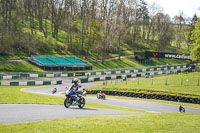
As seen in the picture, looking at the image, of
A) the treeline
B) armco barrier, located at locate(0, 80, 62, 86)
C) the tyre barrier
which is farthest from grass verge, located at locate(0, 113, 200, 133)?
the treeline

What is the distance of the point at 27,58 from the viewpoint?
58719 mm

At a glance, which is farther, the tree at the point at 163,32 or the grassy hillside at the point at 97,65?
the tree at the point at 163,32

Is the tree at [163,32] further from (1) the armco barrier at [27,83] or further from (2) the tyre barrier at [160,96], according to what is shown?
(2) the tyre barrier at [160,96]

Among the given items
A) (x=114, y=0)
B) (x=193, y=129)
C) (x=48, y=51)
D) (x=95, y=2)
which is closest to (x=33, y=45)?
(x=48, y=51)

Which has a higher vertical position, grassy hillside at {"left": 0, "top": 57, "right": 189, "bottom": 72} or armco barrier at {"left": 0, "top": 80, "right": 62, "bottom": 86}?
grassy hillside at {"left": 0, "top": 57, "right": 189, "bottom": 72}

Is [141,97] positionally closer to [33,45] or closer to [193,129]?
[193,129]

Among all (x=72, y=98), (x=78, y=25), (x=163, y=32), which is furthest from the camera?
(x=163, y=32)

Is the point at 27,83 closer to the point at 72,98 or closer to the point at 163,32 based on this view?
the point at 72,98

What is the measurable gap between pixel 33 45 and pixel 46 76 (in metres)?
20.8

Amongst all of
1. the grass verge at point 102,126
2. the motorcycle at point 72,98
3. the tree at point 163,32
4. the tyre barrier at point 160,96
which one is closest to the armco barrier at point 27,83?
the tyre barrier at point 160,96

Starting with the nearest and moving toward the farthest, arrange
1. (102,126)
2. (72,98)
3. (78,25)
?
(102,126), (72,98), (78,25)

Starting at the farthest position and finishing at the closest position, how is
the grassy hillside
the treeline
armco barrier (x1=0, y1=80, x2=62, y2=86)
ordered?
1. the treeline
2. the grassy hillside
3. armco barrier (x1=0, y1=80, x2=62, y2=86)

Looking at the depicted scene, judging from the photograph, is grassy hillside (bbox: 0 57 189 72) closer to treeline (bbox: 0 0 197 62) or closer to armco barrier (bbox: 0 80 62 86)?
treeline (bbox: 0 0 197 62)

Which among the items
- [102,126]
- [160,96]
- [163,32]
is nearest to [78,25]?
[163,32]
